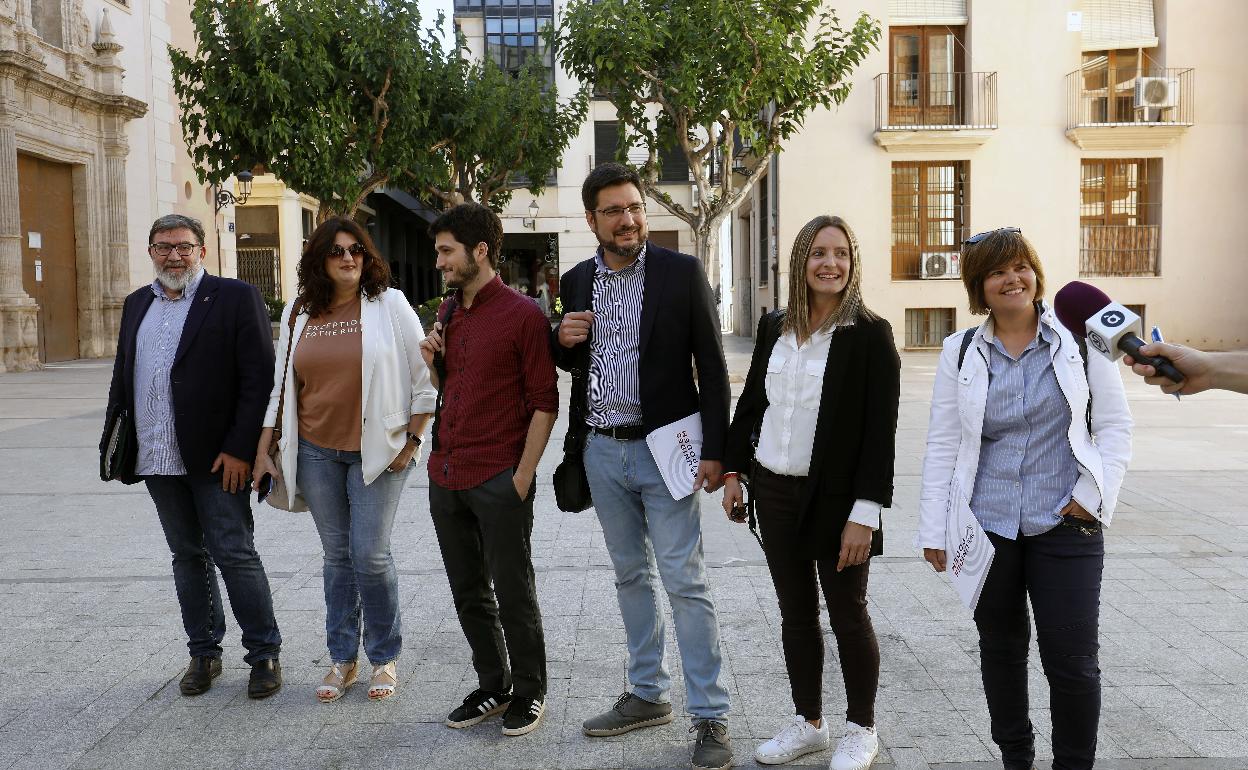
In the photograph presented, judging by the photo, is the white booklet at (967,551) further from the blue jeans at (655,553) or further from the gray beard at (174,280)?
the gray beard at (174,280)

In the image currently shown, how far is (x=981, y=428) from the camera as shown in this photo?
3037 mm

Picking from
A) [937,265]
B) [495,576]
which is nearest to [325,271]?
[495,576]

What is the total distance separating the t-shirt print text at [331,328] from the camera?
13.2ft

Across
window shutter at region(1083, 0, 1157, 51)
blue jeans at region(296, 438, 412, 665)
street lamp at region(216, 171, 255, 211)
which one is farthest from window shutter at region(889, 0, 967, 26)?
blue jeans at region(296, 438, 412, 665)

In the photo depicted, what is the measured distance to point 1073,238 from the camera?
76.5ft

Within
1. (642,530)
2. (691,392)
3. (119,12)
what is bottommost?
(642,530)

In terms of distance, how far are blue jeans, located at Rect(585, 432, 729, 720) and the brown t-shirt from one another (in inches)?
37.2

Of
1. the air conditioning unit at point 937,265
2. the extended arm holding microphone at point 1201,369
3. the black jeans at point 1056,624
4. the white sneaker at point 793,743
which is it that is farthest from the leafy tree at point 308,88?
the extended arm holding microphone at point 1201,369

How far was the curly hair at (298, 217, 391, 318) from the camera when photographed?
3.96 m

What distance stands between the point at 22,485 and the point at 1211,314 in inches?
920

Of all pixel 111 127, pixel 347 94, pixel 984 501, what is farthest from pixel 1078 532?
pixel 111 127

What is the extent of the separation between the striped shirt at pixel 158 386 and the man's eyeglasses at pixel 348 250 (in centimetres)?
64

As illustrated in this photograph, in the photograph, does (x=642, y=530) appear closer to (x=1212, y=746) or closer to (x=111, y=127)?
(x=1212, y=746)

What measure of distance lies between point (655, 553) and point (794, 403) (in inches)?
29.6
